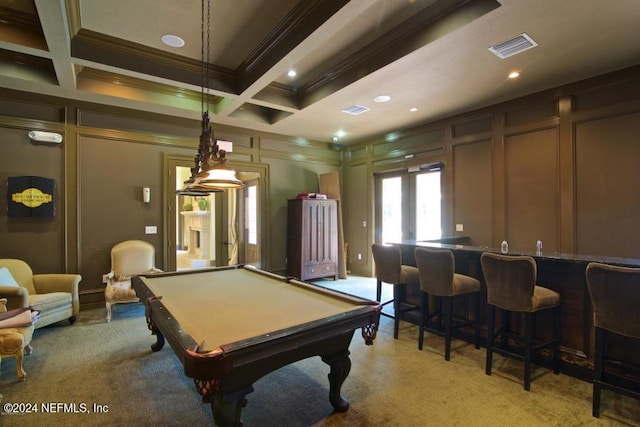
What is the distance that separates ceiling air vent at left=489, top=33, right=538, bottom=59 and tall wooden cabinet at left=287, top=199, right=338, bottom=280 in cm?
389

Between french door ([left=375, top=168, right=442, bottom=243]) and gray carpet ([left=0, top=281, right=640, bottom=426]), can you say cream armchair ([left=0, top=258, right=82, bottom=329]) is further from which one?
french door ([left=375, top=168, right=442, bottom=243])

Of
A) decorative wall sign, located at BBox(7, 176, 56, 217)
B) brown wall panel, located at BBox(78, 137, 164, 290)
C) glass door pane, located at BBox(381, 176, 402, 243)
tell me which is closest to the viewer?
decorative wall sign, located at BBox(7, 176, 56, 217)

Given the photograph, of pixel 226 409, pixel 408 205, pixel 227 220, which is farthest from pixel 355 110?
pixel 226 409

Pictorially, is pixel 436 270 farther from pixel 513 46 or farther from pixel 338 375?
pixel 513 46

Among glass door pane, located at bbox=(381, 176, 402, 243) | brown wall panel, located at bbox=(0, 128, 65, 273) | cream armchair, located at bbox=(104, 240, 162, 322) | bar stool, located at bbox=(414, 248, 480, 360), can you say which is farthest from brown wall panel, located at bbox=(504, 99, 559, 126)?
brown wall panel, located at bbox=(0, 128, 65, 273)

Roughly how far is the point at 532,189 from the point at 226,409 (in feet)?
15.2

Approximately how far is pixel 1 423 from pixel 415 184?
5.93 m

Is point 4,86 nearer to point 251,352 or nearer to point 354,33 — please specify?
point 354,33

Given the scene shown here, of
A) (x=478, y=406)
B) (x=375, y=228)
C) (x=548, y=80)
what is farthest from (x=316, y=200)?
(x=478, y=406)

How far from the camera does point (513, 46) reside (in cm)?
313

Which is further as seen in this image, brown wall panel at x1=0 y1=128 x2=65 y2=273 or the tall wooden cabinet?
the tall wooden cabinet

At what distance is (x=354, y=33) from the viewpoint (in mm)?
3316

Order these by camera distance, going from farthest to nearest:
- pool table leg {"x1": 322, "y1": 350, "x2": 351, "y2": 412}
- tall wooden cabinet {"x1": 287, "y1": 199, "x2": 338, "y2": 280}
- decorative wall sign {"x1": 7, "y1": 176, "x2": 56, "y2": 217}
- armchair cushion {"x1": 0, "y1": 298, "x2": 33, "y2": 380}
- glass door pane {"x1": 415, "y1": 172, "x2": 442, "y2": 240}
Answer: tall wooden cabinet {"x1": 287, "y1": 199, "x2": 338, "y2": 280} < glass door pane {"x1": 415, "y1": 172, "x2": 442, "y2": 240} < decorative wall sign {"x1": 7, "y1": 176, "x2": 56, "y2": 217} < armchair cushion {"x1": 0, "y1": 298, "x2": 33, "y2": 380} < pool table leg {"x1": 322, "y1": 350, "x2": 351, "y2": 412}

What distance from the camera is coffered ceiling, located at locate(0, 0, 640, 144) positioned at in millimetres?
2766
